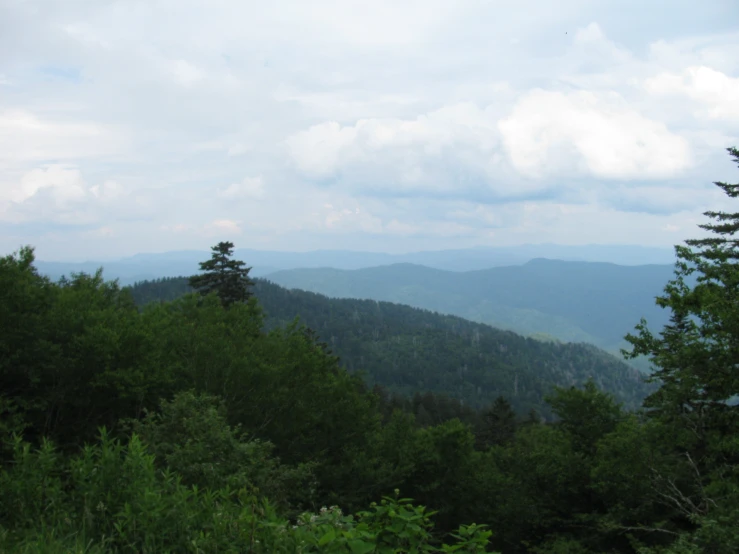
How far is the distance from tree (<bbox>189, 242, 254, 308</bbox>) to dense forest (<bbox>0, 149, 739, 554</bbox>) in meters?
13.4

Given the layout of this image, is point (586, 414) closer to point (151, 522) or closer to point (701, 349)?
point (701, 349)

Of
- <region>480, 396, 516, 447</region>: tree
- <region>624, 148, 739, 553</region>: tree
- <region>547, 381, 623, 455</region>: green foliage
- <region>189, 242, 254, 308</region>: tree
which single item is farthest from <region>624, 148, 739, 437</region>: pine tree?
<region>480, 396, 516, 447</region>: tree

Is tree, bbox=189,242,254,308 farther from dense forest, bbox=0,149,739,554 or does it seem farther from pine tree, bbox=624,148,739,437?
pine tree, bbox=624,148,739,437

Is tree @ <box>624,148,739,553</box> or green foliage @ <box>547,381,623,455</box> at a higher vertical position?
tree @ <box>624,148,739,553</box>

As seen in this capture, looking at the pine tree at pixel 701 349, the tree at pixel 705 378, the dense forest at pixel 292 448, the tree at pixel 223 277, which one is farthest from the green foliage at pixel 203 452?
the tree at pixel 223 277

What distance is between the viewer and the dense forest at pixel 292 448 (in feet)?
14.6

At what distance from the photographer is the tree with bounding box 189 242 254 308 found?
1500 inches

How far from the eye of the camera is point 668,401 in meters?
11.9

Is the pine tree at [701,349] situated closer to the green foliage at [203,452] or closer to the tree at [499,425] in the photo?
the green foliage at [203,452]

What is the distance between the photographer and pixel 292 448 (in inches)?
759

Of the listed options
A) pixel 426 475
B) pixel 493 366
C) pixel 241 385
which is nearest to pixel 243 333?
pixel 241 385

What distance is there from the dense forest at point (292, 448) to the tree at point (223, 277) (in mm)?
13434

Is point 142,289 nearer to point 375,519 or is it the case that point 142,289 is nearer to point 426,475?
point 426,475

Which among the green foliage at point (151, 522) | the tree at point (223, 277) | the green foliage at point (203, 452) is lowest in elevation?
the green foliage at point (203, 452)
